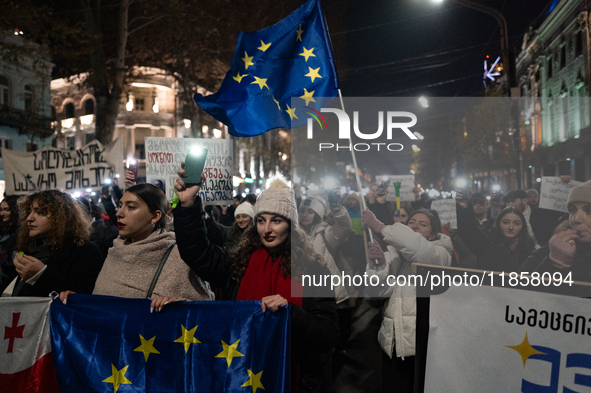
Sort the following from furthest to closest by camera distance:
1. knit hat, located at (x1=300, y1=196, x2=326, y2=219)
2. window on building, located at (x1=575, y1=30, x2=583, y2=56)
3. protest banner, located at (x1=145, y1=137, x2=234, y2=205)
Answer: window on building, located at (x1=575, y1=30, x2=583, y2=56) → protest banner, located at (x1=145, y1=137, x2=234, y2=205) → knit hat, located at (x1=300, y1=196, x2=326, y2=219)

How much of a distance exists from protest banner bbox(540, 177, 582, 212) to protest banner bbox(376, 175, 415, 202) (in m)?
2.15

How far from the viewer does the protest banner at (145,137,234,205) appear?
228 inches

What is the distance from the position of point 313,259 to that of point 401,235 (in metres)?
0.65

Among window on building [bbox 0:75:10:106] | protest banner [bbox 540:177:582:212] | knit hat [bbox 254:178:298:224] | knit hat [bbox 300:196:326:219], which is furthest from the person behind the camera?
window on building [bbox 0:75:10:106]

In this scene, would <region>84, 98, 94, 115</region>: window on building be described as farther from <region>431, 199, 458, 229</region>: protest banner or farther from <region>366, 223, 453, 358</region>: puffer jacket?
<region>366, 223, 453, 358</region>: puffer jacket

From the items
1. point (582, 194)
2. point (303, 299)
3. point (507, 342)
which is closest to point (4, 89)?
point (303, 299)

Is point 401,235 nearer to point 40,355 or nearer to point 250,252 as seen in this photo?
point 250,252

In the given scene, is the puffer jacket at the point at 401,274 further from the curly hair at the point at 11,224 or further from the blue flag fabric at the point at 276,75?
the curly hair at the point at 11,224

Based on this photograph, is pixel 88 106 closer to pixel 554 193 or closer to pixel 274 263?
pixel 554 193

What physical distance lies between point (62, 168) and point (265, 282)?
6319mm

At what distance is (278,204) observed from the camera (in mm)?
2855

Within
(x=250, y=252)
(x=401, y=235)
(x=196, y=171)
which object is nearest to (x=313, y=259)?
(x=250, y=252)

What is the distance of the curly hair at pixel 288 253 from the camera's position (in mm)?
2760

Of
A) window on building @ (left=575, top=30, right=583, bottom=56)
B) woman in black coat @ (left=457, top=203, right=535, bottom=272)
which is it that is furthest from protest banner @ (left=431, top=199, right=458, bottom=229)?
window on building @ (left=575, top=30, right=583, bottom=56)
